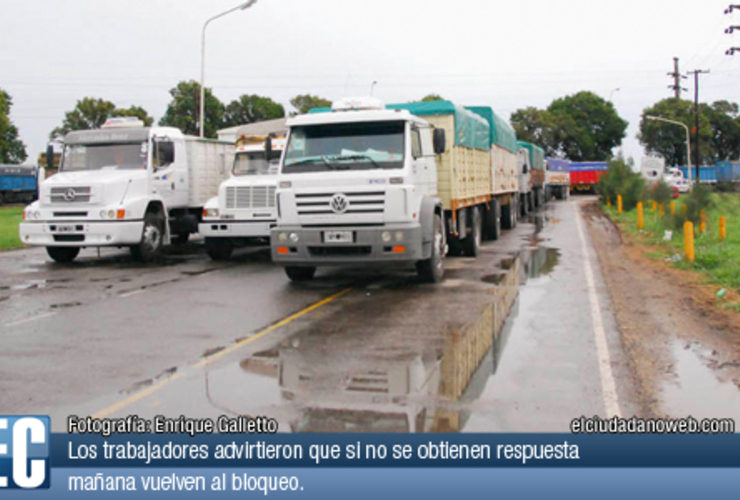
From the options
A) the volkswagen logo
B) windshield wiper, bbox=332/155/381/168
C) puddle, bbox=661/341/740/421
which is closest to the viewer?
puddle, bbox=661/341/740/421

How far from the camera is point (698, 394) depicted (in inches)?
248

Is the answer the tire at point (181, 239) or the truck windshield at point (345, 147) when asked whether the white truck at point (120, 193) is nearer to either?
the tire at point (181, 239)

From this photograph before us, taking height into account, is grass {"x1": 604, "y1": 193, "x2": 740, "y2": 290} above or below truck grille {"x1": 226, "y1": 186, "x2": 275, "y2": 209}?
below

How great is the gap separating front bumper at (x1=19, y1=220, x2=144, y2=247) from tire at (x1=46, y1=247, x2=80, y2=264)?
3.30 ft

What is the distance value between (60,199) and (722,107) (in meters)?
87.8

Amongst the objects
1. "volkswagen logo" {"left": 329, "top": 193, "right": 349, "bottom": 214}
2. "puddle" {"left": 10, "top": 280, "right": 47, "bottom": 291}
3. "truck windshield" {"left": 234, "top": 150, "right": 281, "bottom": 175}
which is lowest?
"puddle" {"left": 10, "top": 280, "right": 47, "bottom": 291}

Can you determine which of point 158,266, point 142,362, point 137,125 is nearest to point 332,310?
point 142,362

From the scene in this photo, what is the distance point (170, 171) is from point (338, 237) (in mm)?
7586

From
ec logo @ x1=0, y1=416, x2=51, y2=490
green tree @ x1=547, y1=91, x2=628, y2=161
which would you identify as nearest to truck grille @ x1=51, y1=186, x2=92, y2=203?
ec logo @ x1=0, y1=416, x2=51, y2=490

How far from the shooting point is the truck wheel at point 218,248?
1711 centimetres

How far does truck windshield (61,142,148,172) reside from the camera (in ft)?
55.0

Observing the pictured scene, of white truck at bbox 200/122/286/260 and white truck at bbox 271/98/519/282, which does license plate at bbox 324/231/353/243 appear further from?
white truck at bbox 200/122/286/260

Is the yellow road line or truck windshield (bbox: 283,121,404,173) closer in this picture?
the yellow road line

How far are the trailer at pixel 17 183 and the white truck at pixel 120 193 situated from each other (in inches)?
1644
